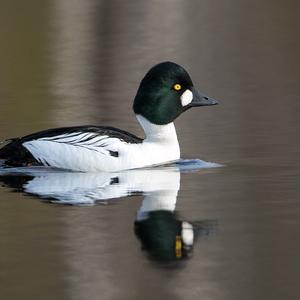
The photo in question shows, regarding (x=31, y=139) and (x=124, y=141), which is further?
(x=31, y=139)

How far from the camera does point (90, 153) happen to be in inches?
503

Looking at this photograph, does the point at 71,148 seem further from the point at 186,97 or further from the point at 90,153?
the point at 186,97

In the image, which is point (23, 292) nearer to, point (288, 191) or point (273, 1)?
point (288, 191)

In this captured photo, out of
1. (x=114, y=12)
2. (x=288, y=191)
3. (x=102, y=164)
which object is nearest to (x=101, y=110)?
(x=102, y=164)

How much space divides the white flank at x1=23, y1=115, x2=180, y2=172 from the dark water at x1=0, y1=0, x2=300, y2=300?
237 millimetres

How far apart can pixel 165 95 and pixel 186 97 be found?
0.80ft

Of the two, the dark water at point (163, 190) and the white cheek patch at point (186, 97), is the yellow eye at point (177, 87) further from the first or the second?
the dark water at point (163, 190)

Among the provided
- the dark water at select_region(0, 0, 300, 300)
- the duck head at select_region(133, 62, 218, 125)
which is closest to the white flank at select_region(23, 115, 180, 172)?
the dark water at select_region(0, 0, 300, 300)

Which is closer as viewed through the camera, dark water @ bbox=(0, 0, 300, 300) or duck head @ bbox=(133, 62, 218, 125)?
dark water @ bbox=(0, 0, 300, 300)

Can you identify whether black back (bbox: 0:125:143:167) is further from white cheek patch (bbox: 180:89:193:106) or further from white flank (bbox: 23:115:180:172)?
white cheek patch (bbox: 180:89:193:106)

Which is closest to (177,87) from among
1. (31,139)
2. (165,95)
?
(165,95)

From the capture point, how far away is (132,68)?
2277 cm

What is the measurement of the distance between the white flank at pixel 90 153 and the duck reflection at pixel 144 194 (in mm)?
117

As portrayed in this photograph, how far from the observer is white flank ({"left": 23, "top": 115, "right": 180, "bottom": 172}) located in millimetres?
12750
